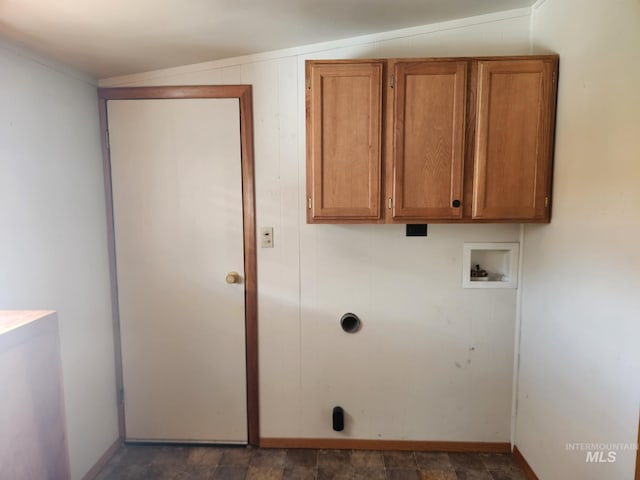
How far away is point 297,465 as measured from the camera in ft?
5.75

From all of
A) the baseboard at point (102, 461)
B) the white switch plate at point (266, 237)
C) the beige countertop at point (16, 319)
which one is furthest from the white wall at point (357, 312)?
the beige countertop at point (16, 319)

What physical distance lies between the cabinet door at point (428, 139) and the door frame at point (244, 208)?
2.59ft

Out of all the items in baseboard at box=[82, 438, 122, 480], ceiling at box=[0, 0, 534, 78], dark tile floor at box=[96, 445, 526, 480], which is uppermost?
ceiling at box=[0, 0, 534, 78]

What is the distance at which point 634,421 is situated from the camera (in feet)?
3.48

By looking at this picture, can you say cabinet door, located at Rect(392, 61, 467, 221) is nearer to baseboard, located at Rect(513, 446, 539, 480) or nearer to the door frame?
the door frame

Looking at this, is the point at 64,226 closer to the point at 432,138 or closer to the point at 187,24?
the point at 187,24

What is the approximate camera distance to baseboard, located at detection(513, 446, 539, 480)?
5.29ft

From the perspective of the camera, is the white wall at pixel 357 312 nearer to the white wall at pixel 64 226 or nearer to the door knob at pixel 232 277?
the door knob at pixel 232 277

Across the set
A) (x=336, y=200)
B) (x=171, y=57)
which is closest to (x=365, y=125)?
(x=336, y=200)

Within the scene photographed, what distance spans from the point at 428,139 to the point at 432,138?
0.06 ft

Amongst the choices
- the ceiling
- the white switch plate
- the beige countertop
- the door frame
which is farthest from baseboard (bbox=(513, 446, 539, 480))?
the ceiling

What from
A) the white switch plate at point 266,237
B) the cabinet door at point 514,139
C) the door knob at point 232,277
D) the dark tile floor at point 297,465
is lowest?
the dark tile floor at point 297,465

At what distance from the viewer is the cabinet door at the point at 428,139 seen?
142 cm

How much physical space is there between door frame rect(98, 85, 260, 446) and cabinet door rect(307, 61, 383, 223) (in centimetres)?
44
